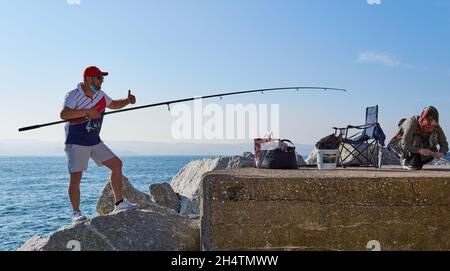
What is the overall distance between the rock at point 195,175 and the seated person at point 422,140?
14.9 ft

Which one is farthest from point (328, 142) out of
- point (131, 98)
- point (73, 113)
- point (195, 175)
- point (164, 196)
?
point (195, 175)

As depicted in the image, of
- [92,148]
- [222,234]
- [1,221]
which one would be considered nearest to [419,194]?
[222,234]

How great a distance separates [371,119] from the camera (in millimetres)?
8180

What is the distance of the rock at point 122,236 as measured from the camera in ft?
18.4

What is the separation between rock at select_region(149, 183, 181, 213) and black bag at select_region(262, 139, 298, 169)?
6.00 meters

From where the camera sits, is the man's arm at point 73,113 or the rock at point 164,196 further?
the rock at point 164,196

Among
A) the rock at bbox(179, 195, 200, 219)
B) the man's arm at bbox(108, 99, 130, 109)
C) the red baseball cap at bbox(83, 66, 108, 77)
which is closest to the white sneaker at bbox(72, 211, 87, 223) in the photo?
the man's arm at bbox(108, 99, 130, 109)

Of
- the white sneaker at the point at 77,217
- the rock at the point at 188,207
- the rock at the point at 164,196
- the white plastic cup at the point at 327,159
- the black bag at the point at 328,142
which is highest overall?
the black bag at the point at 328,142

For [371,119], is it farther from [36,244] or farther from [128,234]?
[36,244]

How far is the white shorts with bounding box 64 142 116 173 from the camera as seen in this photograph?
5723 millimetres

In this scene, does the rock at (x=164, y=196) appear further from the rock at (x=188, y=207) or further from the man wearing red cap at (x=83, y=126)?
the man wearing red cap at (x=83, y=126)

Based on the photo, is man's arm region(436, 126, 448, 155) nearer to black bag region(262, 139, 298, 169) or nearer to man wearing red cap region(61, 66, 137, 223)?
black bag region(262, 139, 298, 169)

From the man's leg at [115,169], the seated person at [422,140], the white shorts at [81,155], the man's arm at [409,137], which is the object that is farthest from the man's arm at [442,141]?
the white shorts at [81,155]

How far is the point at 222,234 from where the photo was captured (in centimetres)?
502
